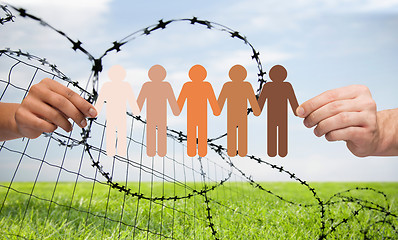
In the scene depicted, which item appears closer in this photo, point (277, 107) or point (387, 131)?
point (387, 131)

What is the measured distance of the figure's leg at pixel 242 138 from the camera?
191cm

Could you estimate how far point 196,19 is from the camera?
198cm

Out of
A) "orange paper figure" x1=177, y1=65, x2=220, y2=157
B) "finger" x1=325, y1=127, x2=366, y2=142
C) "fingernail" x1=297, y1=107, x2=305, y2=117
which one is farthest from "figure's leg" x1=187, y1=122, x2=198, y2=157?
"finger" x1=325, y1=127, x2=366, y2=142

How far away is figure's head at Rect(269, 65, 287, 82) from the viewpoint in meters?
1.85

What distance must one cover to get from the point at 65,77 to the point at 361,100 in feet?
6.15

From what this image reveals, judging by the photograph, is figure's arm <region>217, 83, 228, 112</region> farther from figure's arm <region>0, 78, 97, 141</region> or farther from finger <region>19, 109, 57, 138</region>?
finger <region>19, 109, 57, 138</region>

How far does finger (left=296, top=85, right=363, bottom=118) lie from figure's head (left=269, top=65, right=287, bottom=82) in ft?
1.16

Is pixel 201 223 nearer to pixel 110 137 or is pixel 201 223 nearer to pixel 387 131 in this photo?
pixel 110 137

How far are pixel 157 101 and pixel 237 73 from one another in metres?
0.48

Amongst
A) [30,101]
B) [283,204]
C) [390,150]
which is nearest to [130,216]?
[283,204]

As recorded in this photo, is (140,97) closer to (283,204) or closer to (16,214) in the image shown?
(283,204)

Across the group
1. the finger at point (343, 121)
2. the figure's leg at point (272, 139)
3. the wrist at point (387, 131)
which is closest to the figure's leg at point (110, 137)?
the figure's leg at point (272, 139)

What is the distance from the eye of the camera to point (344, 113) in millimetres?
1485

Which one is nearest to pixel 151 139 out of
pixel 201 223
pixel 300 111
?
pixel 300 111
